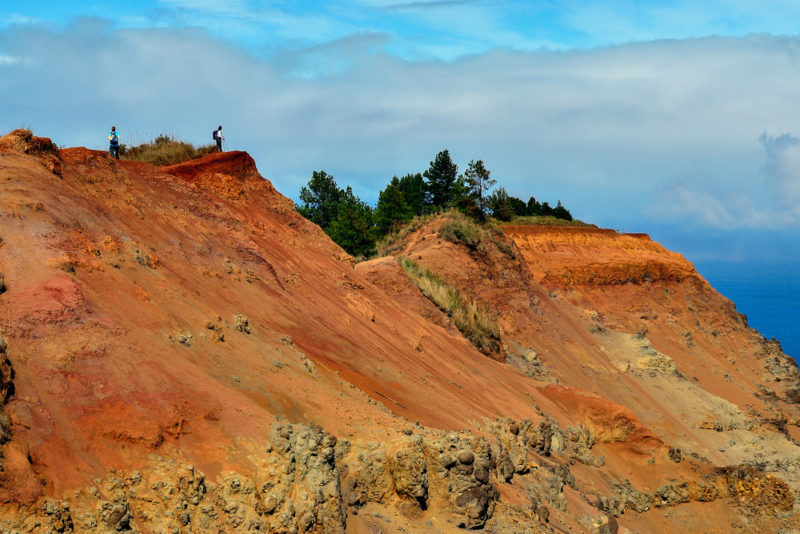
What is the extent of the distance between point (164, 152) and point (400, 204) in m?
34.9

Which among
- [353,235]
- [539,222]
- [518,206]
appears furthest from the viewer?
[518,206]

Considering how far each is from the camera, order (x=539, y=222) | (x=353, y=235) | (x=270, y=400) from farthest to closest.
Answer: (x=539, y=222) < (x=353, y=235) < (x=270, y=400)

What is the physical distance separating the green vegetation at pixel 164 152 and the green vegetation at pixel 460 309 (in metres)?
8.54

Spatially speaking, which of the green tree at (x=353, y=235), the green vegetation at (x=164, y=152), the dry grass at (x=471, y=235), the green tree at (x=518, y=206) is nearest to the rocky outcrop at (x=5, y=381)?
the green vegetation at (x=164, y=152)

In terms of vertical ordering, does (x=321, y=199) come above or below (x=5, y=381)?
above

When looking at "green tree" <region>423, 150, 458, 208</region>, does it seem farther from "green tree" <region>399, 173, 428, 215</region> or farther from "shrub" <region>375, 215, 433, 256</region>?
"shrub" <region>375, 215, 433, 256</region>

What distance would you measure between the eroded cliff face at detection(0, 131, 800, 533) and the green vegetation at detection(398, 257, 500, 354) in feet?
2.59

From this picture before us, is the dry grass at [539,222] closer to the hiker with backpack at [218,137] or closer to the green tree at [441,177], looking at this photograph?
the green tree at [441,177]

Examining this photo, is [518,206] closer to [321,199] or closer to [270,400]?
[321,199]

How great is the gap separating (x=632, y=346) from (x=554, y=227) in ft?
60.0

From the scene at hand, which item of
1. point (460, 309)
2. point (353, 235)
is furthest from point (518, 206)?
point (460, 309)

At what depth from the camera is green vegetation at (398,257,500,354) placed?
26094mm

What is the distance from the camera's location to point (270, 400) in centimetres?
1144

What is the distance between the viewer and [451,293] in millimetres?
28125
